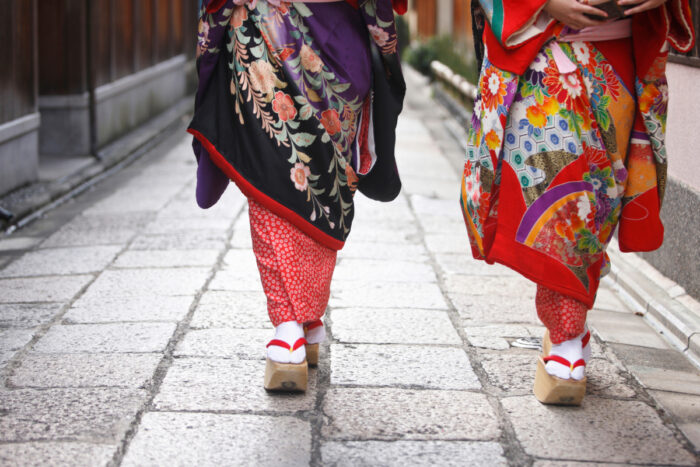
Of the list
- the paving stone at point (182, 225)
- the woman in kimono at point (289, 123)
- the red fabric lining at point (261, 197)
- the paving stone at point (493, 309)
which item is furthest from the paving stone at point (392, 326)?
the paving stone at point (182, 225)

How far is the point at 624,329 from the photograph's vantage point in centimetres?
388

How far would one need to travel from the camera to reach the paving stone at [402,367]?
10.2ft

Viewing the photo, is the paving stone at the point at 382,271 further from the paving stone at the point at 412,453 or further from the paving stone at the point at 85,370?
the paving stone at the point at 412,453

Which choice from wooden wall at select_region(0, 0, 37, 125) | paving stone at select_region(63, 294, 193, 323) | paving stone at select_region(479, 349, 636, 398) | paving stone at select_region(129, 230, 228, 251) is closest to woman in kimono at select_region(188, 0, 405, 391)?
paving stone at select_region(479, 349, 636, 398)

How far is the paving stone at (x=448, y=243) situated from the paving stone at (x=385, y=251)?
3.3 inches

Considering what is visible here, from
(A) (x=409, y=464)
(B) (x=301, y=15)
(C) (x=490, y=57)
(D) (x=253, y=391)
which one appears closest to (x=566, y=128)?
(C) (x=490, y=57)

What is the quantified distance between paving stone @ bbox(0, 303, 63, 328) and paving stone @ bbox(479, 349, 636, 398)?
1775 mm

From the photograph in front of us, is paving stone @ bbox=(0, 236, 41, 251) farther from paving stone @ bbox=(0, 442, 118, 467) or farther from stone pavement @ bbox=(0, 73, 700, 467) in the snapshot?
paving stone @ bbox=(0, 442, 118, 467)

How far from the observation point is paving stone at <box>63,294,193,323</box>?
12.4ft

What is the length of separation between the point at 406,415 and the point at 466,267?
205cm

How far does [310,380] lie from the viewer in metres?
3.12

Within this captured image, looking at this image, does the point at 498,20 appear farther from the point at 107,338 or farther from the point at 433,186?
the point at 433,186

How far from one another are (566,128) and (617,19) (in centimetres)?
35

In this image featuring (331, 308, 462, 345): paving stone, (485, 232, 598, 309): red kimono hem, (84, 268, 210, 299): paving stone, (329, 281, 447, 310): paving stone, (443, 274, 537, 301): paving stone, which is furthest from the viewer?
(443, 274, 537, 301): paving stone
